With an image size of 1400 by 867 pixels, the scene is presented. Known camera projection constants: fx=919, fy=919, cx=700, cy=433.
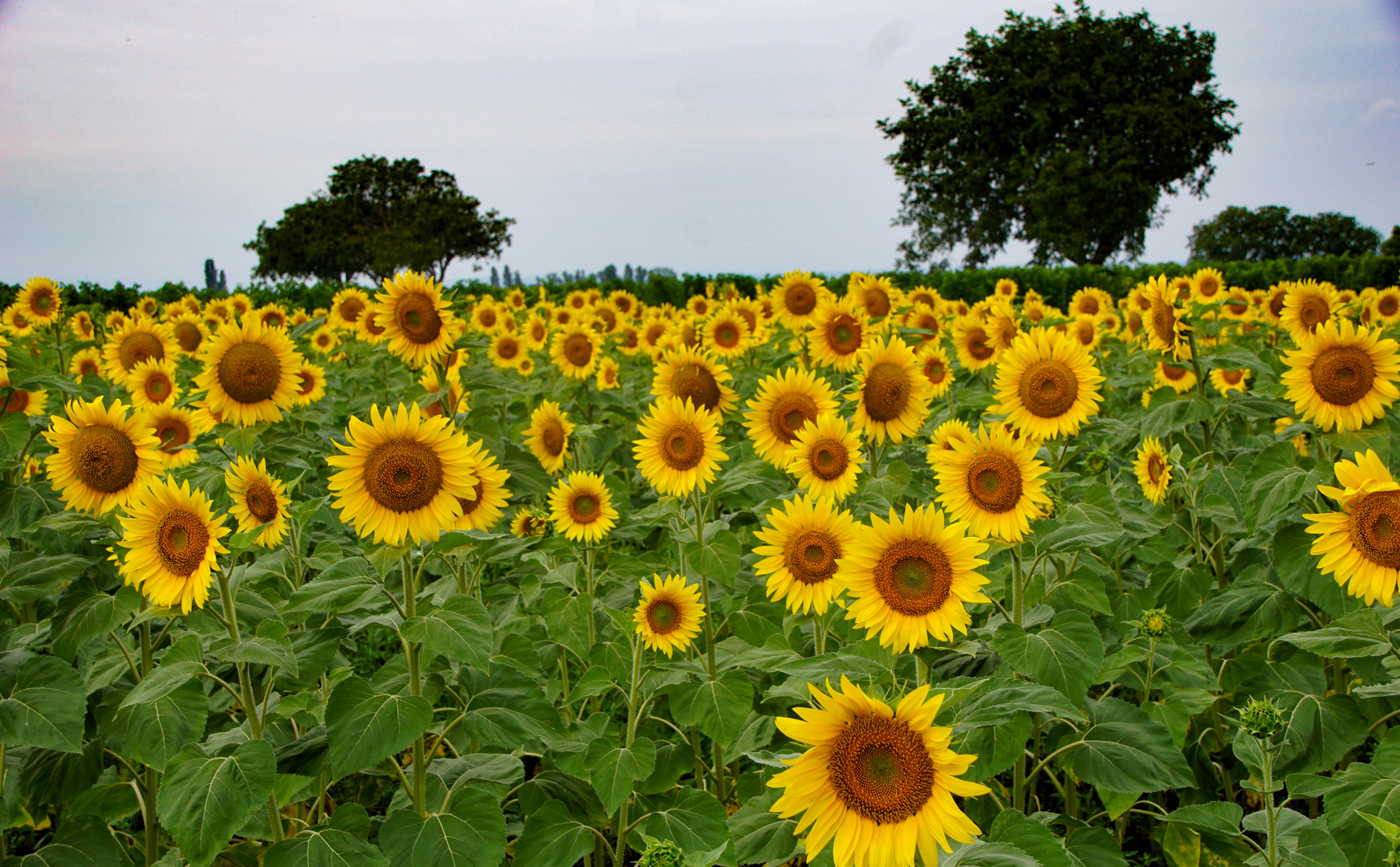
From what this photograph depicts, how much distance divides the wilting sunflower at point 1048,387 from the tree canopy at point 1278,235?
313ft

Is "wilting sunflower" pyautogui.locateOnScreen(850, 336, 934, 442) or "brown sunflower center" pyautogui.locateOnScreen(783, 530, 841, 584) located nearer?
"brown sunflower center" pyautogui.locateOnScreen(783, 530, 841, 584)

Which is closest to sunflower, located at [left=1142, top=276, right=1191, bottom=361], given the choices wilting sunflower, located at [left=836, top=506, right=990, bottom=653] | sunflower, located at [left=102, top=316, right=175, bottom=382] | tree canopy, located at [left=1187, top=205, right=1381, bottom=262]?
wilting sunflower, located at [left=836, top=506, right=990, bottom=653]

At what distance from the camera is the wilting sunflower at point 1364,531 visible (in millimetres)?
2725

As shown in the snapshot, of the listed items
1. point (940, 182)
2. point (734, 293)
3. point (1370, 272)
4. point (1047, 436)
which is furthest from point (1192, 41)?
point (1047, 436)

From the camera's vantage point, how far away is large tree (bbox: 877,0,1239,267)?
45.3m

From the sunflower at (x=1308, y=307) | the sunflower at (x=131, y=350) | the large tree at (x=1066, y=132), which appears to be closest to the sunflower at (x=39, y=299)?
the sunflower at (x=131, y=350)

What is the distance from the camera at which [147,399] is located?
5188 millimetres

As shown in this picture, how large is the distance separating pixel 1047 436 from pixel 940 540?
60.2 inches

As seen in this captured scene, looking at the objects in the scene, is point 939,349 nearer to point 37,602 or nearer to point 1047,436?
point 1047,436

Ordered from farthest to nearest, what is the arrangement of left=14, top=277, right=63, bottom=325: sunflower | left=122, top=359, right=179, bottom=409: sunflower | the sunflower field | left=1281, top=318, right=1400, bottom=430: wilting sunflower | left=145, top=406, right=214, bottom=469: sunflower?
left=14, top=277, right=63, bottom=325: sunflower, left=122, top=359, right=179, bottom=409: sunflower, left=145, top=406, right=214, bottom=469: sunflower, left=1281, top=318, right=1400, bottom=430: wilting sunflower, the sunflower field

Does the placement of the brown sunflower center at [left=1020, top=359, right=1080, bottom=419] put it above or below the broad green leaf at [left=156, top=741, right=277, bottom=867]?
above

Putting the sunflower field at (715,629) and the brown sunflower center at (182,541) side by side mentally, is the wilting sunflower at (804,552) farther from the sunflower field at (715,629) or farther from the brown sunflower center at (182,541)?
the brown sunflower center at (182,541)

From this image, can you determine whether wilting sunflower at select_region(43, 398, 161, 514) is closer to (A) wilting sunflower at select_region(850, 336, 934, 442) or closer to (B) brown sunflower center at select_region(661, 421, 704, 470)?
(B) brown sunflower center at select_region(661, 421, 704, 470)

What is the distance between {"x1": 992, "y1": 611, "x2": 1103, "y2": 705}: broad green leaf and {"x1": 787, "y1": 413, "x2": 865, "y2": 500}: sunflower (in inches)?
42.4
